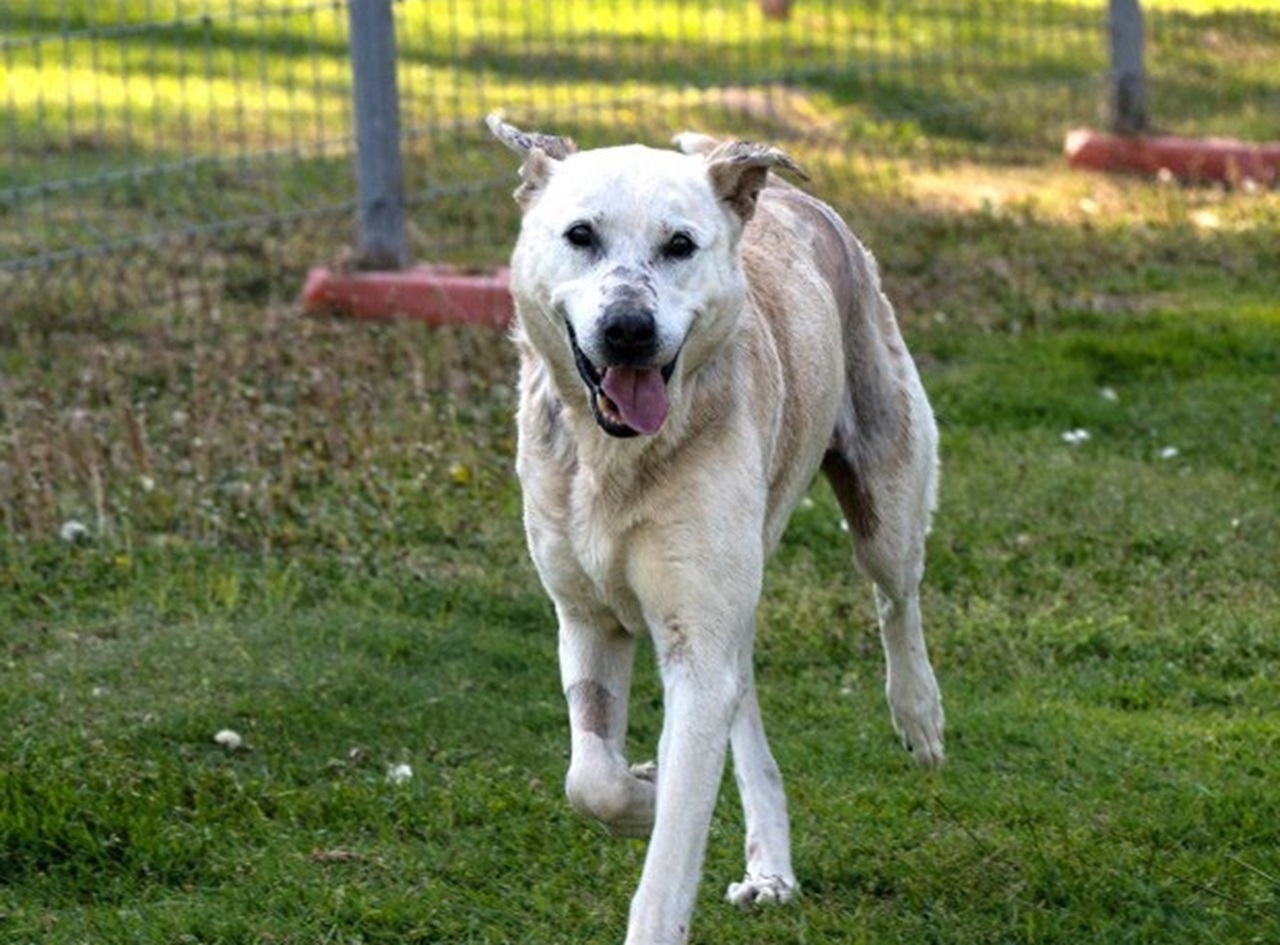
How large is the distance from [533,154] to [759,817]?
1.40m

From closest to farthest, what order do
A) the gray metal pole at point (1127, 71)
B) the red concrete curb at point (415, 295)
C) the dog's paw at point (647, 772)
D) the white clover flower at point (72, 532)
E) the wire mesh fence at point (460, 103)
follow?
the dog's paw at point (647, 772)
the white clover flower at point (72, 532)
the red concrete curb at point (415, 295)
the wire mesh fence at point (460, 103)
the gray metal pole at point (1127, 71)

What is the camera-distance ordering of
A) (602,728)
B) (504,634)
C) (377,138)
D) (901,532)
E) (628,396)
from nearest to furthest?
1. (628,396)
2. (602,728)
3. (901,532)
4. (504,634)
5. (377,138)

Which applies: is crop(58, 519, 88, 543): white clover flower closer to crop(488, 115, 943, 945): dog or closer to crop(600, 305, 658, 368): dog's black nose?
crop(488, 115, 943, 945): dog

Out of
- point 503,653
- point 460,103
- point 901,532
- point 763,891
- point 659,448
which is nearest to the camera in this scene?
point 659,448

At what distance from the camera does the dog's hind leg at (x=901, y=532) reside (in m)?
5.68

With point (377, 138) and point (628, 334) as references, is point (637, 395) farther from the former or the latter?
point (377, 138)

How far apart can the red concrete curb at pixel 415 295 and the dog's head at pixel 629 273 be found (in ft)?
15.2

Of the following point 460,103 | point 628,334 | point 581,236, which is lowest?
point 460,103

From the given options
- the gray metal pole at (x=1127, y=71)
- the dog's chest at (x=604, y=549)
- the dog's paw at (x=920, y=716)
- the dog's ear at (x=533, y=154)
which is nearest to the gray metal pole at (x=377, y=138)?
the gray metal pole at (x=1127, y=71)

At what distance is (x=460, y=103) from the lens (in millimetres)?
12812

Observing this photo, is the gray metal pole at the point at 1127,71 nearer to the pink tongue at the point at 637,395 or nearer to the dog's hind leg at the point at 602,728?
the dog's hind leg at the point at 602,728

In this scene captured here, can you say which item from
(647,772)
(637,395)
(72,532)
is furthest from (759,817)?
(72,532)

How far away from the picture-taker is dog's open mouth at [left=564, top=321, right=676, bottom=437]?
452cm

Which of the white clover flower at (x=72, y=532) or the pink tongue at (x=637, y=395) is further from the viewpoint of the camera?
the white clover flower at (x=72, y=532)
